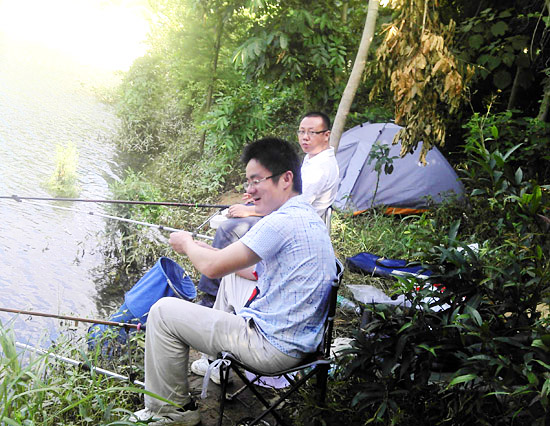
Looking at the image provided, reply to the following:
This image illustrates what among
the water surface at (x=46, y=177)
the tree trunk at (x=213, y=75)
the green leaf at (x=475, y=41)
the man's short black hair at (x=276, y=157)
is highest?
the green leaf at (x=475, y=41)

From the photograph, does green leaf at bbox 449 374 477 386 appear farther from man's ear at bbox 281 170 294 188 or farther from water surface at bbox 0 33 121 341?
water surface at bbox 0 33 121 341

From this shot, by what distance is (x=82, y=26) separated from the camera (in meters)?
19.2

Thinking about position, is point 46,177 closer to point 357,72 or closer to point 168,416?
point 357,72

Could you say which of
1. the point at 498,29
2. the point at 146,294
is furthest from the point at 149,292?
the point at 498,29

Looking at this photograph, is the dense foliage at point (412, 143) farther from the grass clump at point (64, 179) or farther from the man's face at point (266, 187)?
the grass clump at point (64, 179)

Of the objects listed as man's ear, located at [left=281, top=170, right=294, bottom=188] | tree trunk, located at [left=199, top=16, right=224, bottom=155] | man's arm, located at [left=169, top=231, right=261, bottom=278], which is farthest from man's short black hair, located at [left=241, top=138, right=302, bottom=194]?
tree trunk, located at [left=199, top=16, right=224, bottom=155]

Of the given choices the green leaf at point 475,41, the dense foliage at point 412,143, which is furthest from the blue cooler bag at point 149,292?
the green leaf at point 475,41

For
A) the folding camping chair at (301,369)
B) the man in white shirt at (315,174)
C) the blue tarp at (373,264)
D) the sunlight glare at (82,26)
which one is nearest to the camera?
the folding camping chair at (301,369)

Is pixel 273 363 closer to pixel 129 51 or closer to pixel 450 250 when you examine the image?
pixel 450 250

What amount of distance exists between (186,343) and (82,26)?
19.6 meters

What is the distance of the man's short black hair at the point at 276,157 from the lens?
202 centimetres

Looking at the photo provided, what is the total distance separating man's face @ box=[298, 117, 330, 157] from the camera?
11.4 feet

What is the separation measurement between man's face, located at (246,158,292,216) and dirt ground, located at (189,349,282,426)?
2.92ft

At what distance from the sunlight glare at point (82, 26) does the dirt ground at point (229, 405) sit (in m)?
14.4
